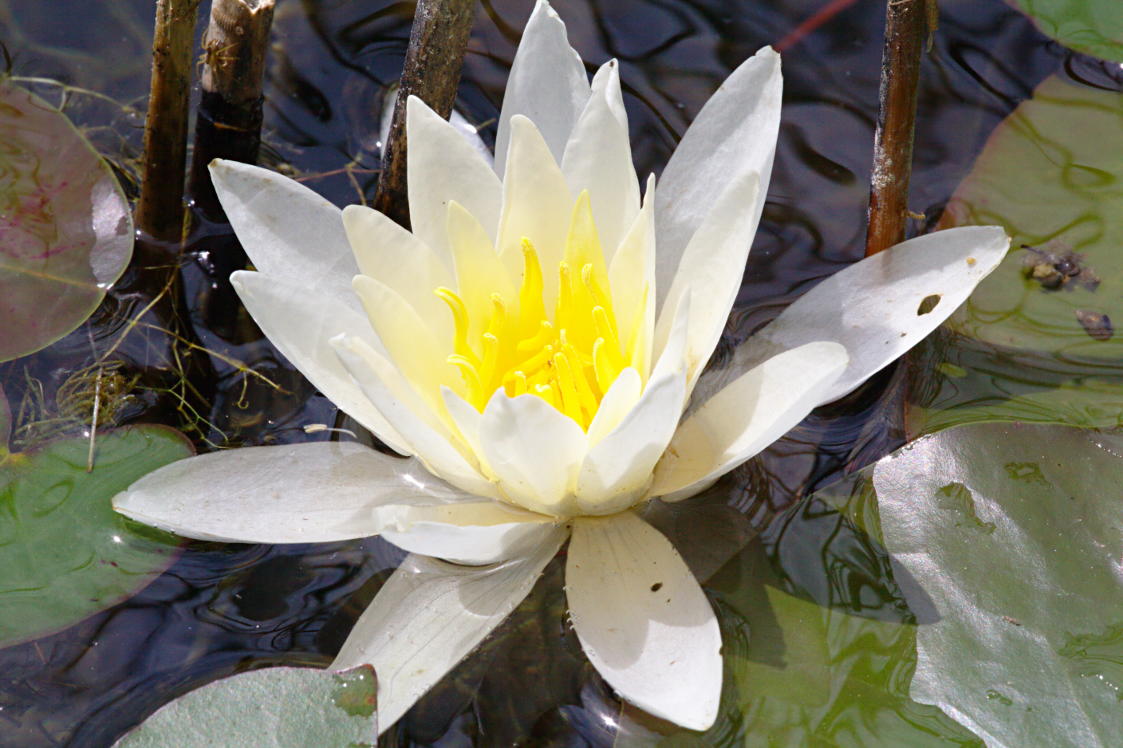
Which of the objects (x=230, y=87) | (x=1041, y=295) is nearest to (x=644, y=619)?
(x=1041, y=295)

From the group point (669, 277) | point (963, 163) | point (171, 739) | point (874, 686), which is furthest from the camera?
point (963, 163)

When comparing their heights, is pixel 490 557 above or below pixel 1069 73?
below

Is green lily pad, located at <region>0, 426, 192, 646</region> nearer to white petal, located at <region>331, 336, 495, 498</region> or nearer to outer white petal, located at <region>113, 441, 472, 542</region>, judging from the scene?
outer white petal, located at <region>113, 441, 472, 542</region>

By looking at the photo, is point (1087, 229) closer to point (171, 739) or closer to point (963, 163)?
point (963, 163)

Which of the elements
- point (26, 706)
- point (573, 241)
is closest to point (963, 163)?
point (573, 241)

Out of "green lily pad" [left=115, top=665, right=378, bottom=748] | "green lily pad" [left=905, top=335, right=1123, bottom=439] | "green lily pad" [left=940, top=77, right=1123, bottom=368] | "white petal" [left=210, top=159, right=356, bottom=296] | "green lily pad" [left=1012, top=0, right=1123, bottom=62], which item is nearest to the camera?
"green lily pad" [left=115, top=665, right=378, bottom=748]

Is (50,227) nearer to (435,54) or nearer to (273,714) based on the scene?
(435,54)

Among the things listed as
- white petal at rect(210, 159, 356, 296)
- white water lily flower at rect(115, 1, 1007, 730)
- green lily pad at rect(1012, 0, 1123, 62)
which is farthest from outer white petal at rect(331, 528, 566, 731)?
green lily pad at rect(1012, 0, 1123, 62)
